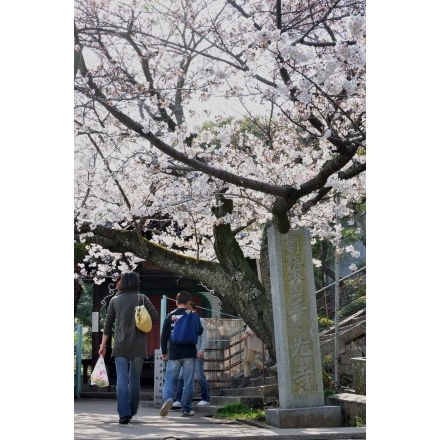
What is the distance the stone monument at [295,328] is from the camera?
687 cm

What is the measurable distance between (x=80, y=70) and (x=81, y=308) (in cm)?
404

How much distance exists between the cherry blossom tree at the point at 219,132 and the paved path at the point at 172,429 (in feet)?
5.06

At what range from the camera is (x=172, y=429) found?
6547 millimetres

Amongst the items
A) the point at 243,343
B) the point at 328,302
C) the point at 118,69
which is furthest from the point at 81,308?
the point at 118,69

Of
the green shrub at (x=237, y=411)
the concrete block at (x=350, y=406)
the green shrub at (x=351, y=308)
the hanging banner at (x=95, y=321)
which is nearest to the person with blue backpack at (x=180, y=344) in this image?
the green shrub at (x=237, y=411)

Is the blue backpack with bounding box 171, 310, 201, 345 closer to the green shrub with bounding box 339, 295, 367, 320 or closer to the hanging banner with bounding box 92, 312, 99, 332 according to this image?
the hanging banner with bounding box 92, 312, 99, 332

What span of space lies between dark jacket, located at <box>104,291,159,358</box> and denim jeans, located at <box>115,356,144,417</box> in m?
0.06

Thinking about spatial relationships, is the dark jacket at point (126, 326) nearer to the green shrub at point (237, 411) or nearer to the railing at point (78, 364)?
the green shrub at point (237, 411)

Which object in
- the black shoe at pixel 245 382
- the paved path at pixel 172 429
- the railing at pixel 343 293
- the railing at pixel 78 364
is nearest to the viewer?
the paved path at pixel 172 429

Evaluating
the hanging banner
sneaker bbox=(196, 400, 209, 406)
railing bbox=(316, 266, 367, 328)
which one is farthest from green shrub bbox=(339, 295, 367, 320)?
the hanging banner

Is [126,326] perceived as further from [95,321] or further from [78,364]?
[95,321]
